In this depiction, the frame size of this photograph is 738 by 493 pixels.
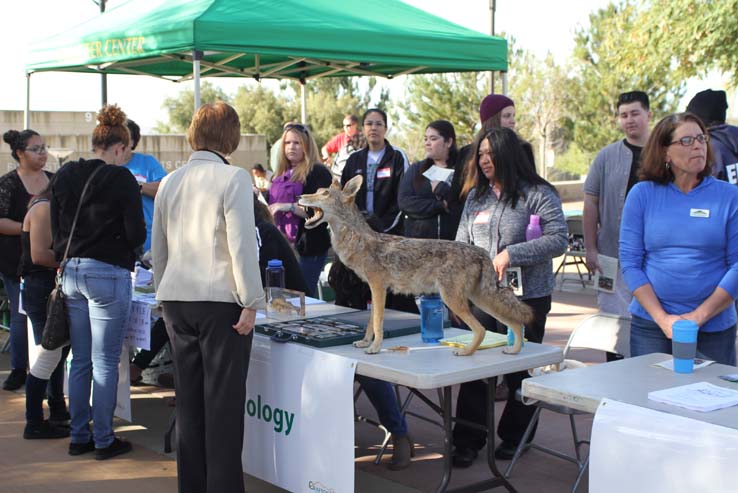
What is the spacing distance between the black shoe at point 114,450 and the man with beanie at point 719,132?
3.54 m

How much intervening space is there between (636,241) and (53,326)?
3.00 m

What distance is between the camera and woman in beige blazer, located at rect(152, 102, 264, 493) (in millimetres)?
3322

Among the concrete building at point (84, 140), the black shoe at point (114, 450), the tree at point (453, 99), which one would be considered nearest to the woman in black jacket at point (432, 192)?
the black shoe at point (114, 450)

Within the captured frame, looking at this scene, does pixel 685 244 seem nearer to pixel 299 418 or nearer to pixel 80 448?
pixel 299 418

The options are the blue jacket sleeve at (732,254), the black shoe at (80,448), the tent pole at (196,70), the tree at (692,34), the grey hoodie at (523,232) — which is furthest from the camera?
the tree at (692,34)

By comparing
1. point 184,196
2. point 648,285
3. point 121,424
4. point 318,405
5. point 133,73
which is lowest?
point 121,424

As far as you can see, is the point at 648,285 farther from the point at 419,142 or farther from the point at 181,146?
the point at 419,142

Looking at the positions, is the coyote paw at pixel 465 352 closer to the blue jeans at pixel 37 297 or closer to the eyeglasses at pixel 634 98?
the eyeglasses at pixel 634 98

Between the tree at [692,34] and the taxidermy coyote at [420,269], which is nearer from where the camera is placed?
the taxidermy coyote at [420,269]

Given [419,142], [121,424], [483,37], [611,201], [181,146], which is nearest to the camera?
[611,201]

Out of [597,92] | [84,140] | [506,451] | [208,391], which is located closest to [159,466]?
[208,391]

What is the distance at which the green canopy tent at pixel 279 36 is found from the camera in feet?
18.1

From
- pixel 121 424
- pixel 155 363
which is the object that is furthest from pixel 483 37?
pixel 121 424

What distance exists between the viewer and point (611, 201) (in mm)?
4848
